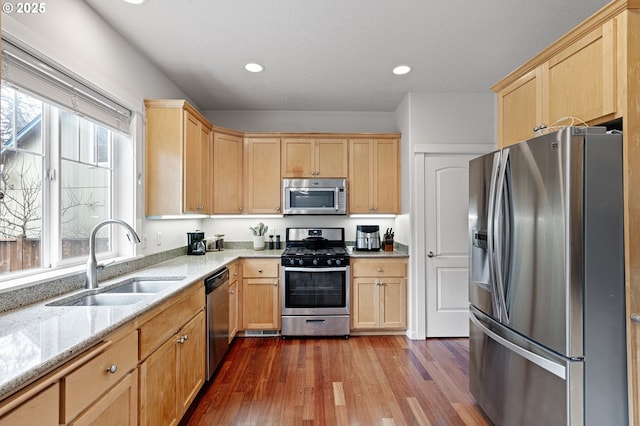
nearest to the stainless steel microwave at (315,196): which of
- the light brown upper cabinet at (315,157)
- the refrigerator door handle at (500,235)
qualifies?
the light brown upper cabinet at (315,157)

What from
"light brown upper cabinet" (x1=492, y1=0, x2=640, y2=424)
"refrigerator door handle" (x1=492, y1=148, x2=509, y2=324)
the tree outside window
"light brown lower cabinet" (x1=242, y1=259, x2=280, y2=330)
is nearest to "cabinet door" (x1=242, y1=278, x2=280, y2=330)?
"light brown lower cabinet" (x1=242, y1=259, x2=280, y2=330)

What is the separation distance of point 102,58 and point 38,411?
6.84ft

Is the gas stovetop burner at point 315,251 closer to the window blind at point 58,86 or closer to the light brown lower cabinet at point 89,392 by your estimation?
the window blind at point 58,86

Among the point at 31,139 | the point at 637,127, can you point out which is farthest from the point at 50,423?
the point at 637,127

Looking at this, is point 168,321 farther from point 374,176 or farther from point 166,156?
point 374,176

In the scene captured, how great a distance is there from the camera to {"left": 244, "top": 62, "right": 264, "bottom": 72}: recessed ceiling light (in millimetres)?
2666

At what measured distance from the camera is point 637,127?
128 cm

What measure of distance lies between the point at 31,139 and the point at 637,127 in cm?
296

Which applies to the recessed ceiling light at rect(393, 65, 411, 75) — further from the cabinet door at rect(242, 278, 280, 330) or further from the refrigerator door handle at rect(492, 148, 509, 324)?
the cabinet door at rect(242, 278, 280, 330)

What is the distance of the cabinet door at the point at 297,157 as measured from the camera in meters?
3.64

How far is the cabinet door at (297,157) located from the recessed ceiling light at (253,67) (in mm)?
999

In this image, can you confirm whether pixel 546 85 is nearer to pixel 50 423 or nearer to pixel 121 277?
pixel 50 423

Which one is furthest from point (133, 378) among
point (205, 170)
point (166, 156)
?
point (205, 170)

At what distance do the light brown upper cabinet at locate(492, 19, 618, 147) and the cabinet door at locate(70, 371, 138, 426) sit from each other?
2.39m
